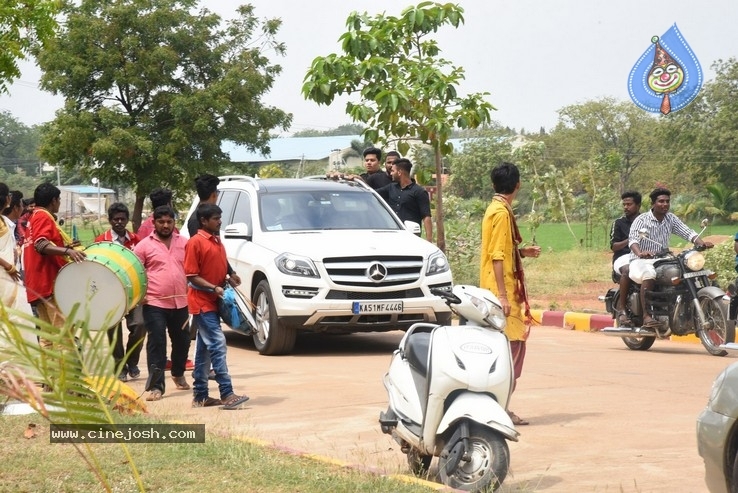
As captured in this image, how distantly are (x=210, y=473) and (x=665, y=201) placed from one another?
26.7 feet

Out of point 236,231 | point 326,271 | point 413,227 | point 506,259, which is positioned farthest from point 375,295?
point 506,259

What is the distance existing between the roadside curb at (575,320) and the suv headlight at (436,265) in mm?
3516

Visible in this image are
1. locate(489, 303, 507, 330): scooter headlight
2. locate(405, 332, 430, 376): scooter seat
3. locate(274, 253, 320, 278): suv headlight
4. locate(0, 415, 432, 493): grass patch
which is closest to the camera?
locate(0, 415, 432, 493): grass patch

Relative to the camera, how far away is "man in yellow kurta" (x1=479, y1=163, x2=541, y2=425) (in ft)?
27.4

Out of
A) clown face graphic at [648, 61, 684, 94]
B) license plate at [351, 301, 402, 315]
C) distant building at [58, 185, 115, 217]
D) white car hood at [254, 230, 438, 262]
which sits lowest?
license plate at [351, 301, 402, 315]

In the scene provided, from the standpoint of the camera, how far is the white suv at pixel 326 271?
12633 mm

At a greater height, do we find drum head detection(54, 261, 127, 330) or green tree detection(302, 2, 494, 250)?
green tree detection(302, 2, 494, 250)

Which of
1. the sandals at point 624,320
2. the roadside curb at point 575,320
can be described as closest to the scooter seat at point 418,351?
the sandals at point 624,320

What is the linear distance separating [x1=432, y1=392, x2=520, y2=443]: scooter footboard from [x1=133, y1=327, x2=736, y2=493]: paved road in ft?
1.31

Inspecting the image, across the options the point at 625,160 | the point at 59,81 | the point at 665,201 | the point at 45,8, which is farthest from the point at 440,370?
the point at 625,160

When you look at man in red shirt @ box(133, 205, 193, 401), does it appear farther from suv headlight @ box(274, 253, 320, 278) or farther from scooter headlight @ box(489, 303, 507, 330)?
scooter headlight @ box(489, 303, 507, 330)

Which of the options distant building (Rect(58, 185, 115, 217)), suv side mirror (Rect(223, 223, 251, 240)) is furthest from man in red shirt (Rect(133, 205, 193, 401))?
distant building (Rect(58, 185, 115, 217))

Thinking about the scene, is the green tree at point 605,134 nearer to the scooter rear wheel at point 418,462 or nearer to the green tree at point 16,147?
the green tree at point 16,147

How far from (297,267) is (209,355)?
11.4 feet
